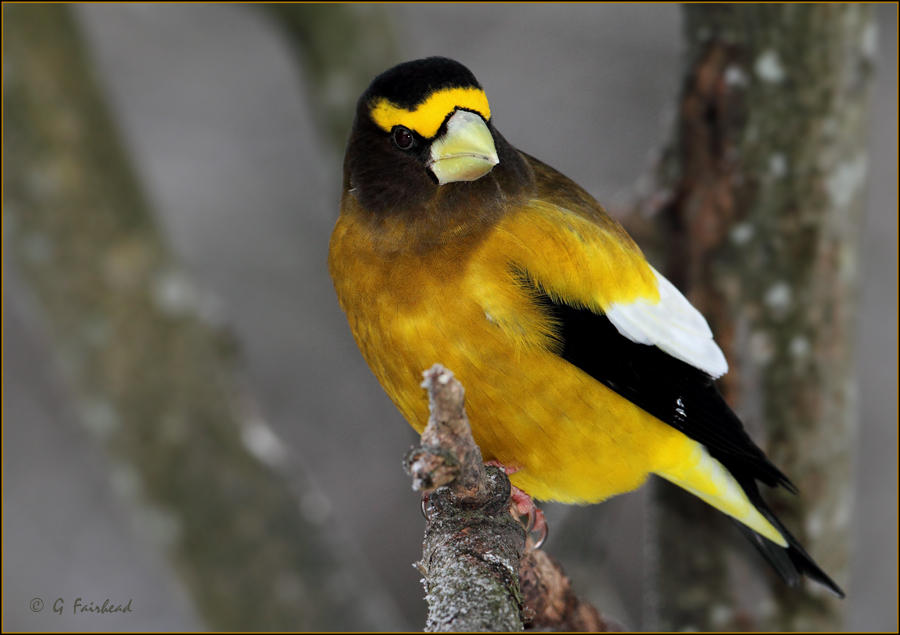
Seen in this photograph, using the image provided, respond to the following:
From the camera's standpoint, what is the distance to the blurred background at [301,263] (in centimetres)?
571

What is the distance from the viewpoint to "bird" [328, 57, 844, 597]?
2.47 metres

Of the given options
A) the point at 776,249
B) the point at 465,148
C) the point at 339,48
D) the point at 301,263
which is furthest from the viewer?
the point at 301,263

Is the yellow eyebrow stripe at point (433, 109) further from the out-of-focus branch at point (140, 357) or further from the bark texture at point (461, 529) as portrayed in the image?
the out-of-focus branch at point (140, 357)

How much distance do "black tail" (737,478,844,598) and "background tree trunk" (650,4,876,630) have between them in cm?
28

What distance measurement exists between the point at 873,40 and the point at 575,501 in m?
1.79

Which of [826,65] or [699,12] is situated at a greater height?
[699,12]

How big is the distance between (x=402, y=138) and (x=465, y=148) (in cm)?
23

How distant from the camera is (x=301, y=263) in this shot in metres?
6.61

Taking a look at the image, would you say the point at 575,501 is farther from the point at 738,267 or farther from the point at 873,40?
the point at 873,40

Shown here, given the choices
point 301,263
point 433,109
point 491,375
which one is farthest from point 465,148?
point 301,263

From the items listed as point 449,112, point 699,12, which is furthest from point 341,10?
point 449,112

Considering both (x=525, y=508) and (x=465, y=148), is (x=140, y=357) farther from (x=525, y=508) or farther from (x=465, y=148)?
(x=465, y=148)

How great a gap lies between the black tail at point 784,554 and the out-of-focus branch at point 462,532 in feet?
2.83

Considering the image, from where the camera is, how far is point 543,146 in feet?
21.5
